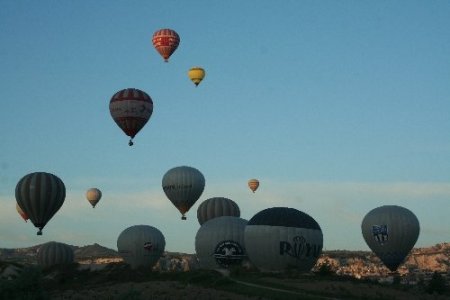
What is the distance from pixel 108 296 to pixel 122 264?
33.4 m

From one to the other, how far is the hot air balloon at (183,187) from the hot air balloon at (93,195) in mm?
28126

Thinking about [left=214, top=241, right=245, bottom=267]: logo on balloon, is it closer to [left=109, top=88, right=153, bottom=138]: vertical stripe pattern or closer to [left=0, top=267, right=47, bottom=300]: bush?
[left=109, top=88, right=153, bottom=138]: vertical stripe pattern

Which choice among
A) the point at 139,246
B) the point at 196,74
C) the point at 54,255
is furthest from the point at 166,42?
the point at 54,255

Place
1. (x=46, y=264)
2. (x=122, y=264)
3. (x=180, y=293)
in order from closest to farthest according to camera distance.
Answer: (x=180, y=293), (x=122, y=264), (x=46, y=264)

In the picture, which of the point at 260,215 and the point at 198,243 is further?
the point at 198,243

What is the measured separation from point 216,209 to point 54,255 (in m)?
25.4

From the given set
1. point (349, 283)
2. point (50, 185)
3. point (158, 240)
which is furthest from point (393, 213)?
point (50, 185)

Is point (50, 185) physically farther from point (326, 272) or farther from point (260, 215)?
point (326, 272)

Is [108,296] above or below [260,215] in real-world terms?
below

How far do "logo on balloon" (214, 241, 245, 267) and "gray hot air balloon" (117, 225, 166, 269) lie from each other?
16411 mm

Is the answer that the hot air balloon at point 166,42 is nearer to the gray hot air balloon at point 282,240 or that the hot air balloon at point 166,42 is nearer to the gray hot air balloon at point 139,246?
the gray hot air balloon at point 139,246

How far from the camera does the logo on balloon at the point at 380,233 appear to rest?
247ft

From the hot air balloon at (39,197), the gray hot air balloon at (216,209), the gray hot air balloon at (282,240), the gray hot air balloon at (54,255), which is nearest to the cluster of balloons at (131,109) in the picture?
the hot air balloon at (39,197)

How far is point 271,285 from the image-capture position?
5662cm
